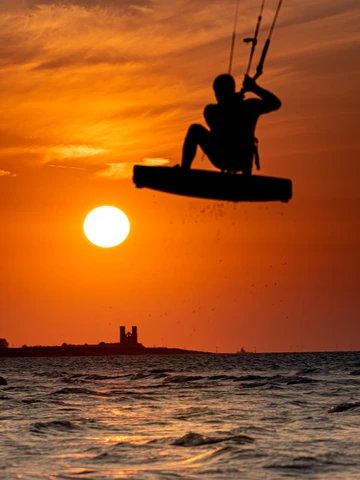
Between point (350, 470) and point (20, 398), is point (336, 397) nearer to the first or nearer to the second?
point (20, 398)

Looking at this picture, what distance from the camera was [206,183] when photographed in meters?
13.7

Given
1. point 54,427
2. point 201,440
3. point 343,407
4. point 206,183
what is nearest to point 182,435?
point 201,440

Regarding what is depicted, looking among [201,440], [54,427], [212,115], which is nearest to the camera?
[212,115]

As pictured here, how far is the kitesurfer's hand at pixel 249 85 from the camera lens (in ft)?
44.5

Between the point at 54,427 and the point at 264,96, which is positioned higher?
the point at 264,96

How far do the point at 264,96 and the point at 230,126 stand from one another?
0.63 m

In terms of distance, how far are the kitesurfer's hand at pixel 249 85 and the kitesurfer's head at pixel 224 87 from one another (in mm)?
190

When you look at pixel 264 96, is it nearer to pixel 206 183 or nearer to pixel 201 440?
pixel 206 183

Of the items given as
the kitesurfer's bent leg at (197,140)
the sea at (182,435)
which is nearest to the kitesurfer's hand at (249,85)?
the kitesurfer's bent leg at (197,140)

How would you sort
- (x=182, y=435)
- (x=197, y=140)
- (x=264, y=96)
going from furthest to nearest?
(x=182, y=435), (x=197, y=140), (x=264, y=96)

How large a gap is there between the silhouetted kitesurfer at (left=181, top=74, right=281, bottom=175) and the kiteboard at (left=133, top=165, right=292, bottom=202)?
0.23 metres

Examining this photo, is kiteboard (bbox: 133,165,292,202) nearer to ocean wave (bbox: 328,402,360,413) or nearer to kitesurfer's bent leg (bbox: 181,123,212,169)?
kitesurfer's bent leg (bbox: 181,123,212,169)

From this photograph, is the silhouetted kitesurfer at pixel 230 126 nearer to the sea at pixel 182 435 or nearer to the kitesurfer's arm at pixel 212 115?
the kitesurfer's arm at pixel 212 115

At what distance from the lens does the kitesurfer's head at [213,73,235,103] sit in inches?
536
